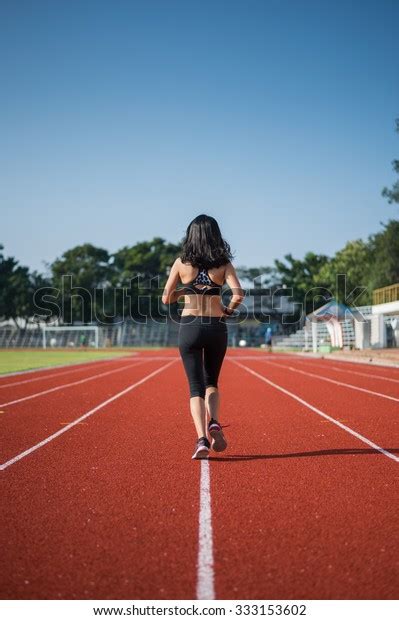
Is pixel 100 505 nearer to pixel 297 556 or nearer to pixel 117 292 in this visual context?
pixel 297 556

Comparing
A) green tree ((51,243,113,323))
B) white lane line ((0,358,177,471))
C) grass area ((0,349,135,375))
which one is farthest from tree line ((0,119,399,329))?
white lane line ((0,358,177,471))

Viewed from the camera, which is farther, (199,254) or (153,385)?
(153,385)

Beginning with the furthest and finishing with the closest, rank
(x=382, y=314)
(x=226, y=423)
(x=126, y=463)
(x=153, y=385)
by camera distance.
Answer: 1. (x=382, y=314)
2. (x=153, y=385)
3. (x=226, y=423)
4. (x=126, y=463)

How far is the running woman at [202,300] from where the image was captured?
17.5 feet

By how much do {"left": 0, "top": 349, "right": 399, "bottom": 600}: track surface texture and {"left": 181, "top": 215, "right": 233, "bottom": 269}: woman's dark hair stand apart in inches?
69.8

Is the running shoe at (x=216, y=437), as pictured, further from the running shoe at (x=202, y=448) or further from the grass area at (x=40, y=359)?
the grass area at (x=40, y=359)

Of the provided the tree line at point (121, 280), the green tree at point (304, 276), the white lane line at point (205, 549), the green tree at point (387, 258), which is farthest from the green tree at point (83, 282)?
the white lane line at point (205, 549)

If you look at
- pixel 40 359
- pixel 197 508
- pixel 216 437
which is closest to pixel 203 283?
pixel 216 437

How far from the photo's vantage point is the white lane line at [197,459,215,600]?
271 cm

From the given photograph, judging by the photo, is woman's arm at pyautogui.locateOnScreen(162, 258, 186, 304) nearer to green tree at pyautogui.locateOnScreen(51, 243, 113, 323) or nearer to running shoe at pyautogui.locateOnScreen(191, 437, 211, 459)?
running shoe at pyautogui.locateOnScreen(191, 437, 211, 459)

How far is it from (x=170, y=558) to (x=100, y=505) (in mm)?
1155

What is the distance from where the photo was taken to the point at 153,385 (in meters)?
14.5

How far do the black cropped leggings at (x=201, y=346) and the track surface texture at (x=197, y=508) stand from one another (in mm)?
759

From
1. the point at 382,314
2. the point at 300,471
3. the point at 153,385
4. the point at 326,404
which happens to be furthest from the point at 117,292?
the point at 300,471
